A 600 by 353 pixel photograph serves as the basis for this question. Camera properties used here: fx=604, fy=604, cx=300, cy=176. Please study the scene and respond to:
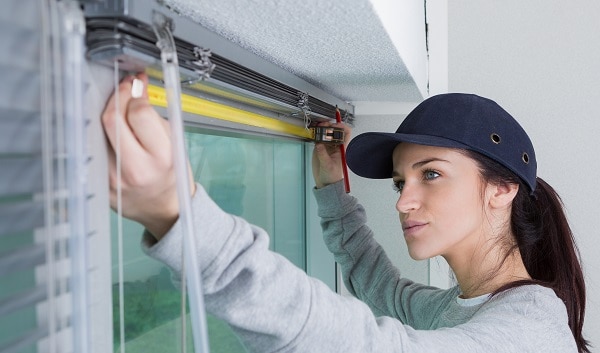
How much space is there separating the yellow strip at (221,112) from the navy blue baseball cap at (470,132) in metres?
0.19

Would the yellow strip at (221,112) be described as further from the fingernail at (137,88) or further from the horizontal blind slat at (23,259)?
the horizontal blind slat at (23,259)

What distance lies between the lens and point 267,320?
2.19 feet

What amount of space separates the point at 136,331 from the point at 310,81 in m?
0.74

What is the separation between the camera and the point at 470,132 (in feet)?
4.00

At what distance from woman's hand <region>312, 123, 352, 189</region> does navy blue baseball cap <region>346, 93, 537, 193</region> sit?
0.99 feet

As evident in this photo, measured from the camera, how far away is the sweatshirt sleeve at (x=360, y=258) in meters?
1.65

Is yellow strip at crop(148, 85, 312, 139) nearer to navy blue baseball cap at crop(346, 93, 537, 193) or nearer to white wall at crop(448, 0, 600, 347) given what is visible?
navy blue baseball cap at crop(346, 93, 537, 193)

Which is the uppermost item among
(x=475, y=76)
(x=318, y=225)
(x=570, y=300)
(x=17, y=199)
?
(x=475, y=76)

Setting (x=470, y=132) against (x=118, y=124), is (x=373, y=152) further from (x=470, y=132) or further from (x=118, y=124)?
(x=118, y=124)

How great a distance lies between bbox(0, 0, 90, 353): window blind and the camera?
0.49 metres

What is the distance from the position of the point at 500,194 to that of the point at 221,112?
647 mm

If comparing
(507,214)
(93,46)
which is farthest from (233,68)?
(507,214)

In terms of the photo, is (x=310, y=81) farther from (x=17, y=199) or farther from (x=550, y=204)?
(x=17, y=199)

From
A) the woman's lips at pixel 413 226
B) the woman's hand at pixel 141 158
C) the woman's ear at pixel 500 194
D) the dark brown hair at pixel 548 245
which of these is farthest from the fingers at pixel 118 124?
the dark brown hair at pixel 548 245
